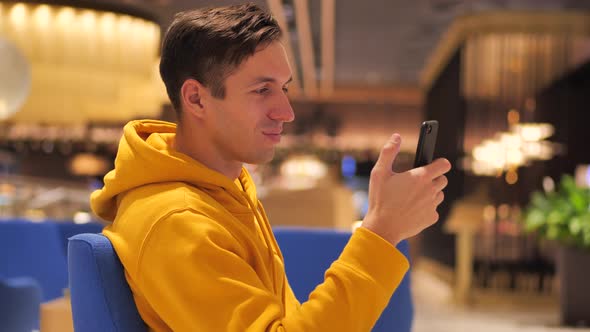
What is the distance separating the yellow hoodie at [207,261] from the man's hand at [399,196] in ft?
0.08

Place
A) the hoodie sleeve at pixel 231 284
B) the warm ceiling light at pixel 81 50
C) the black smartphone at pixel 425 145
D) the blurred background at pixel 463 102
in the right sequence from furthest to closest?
the warm ceiling light at pixel 81 50, the blurred background at pixel 463 102, the black smartphone at pixel 425 145, the hoodie sleeve at pixel 231 284

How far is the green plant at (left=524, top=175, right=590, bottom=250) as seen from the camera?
7086 millimetres

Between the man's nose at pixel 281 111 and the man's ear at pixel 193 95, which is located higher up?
the man's ear at pixel 193 95

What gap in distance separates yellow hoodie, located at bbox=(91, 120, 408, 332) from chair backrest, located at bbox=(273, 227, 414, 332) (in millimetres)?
902

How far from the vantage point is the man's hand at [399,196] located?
113cm

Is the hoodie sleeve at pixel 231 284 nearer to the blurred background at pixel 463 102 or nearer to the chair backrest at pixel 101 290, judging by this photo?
the chair backrest at pixel 101 290

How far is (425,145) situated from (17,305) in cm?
259

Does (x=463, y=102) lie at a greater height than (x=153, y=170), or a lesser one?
lesser

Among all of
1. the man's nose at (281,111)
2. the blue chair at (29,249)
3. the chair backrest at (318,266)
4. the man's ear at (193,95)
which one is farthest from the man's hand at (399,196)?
the blue chair at (29,249)

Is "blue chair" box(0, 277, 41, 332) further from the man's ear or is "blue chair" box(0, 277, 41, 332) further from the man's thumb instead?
the man's thumb

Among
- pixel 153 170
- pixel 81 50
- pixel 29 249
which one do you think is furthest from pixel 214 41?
pixel 81 50

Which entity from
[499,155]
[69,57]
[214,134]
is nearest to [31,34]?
[69,57]

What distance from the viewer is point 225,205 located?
1249 mm

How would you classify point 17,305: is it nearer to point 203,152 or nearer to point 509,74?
point 203,152
